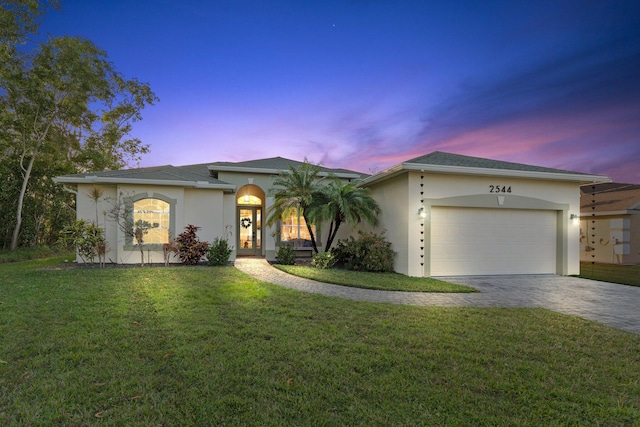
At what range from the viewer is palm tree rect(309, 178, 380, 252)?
1107 cm

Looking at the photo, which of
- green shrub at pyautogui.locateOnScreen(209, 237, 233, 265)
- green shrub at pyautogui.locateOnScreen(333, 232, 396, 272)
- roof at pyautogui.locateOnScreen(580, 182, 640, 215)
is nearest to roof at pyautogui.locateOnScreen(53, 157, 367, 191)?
green shrub at pyautogui.locateOnScreen(209, 237, 233, 265)

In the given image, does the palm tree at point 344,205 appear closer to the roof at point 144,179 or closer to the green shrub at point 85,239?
the roof at point 144,179

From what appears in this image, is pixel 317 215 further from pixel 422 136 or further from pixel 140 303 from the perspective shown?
pixel 422 136

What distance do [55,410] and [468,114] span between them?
50.9ft

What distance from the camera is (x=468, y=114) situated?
44.7 ft

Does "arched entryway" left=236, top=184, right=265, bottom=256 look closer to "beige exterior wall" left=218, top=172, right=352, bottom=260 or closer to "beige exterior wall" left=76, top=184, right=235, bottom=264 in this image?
"beige exterior wall" left=218, top=172, right=352, bottom=260

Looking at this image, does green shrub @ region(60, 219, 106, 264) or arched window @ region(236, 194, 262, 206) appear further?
arched window @ region(236, 194, 262, 206)

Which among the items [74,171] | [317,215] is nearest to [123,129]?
[74,171]

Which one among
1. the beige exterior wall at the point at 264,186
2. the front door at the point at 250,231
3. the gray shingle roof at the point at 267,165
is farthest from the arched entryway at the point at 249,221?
the gray shingle roof at the point at 267,165

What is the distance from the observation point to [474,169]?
9812 millimetres

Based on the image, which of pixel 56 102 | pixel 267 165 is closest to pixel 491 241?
pixel 267 165

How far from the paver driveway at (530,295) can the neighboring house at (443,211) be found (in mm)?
1087

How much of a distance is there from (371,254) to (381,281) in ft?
6.38

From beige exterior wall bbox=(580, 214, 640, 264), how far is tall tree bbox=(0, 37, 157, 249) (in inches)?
1138
